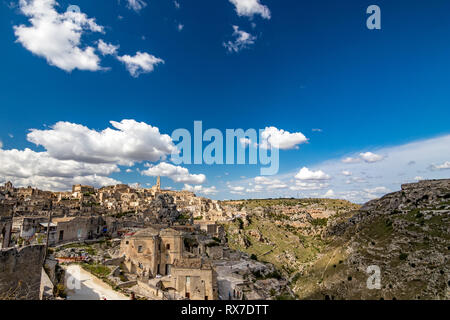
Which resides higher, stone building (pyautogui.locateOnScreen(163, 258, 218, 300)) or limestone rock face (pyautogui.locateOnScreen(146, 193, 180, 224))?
limestone rock face (pyautogui.locateOnScreen(146, 193, 180, 224))

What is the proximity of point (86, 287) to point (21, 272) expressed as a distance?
35.2 feet

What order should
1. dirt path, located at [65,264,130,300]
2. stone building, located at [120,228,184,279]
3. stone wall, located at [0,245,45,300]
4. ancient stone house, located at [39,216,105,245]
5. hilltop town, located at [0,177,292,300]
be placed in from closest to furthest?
1. stone wall, located at [0,245,45,300]
2. hilltop town, located at [0,177,292,300]
3. dirt path, located at [65,264,130,300]
4. stone building, located at [120,228,184,279]
5. ancient stone house, located at [39,216,105,245]

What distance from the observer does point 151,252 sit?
30906 millimetres

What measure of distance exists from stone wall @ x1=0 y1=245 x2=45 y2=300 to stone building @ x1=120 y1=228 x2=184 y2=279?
1712 centimetres

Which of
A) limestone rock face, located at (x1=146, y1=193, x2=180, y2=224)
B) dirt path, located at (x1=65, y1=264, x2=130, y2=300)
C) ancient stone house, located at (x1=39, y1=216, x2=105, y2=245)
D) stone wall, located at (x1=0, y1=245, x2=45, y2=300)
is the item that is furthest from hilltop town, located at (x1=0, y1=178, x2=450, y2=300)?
limestone rock face, located at (x1=146, y1=193, x2=180, y2=224)

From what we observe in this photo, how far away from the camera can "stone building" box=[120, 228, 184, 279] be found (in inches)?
1193

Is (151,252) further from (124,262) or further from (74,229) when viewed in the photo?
(74,229)

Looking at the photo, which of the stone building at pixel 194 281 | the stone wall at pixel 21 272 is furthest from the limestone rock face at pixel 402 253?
the stone wall at pixel 21 272

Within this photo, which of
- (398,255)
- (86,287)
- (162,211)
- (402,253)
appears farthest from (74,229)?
(402,253)

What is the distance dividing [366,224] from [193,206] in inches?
2790

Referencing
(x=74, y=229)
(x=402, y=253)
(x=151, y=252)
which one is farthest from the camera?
(x=74, y=229)

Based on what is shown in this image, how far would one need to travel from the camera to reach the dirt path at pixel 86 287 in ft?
63.5

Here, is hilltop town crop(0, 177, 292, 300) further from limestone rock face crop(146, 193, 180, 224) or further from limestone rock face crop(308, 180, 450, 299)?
limestone rock face crop(146, 193, 180, 224)
